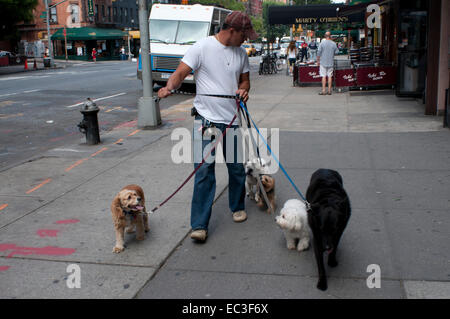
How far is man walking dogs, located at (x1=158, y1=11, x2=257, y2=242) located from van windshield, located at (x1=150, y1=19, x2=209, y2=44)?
46.4ft

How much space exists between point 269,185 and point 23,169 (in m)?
4.27

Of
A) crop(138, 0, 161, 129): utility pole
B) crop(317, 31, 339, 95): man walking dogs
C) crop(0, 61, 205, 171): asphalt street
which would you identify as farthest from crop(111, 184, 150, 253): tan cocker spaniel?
crop(317, 31, 339, 95): man walking dogs

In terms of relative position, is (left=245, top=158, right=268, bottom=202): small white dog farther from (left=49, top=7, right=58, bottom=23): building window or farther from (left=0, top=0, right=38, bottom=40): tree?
(left=49, top=7, right=58, bottom=23): building window

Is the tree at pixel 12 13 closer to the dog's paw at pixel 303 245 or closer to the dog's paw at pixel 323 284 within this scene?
the dog's paw at pixel 303 245

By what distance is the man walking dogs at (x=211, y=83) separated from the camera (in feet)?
14.1

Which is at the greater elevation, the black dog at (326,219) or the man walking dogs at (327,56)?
the man walking dogs at (327,56)

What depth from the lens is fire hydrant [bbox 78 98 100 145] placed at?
8773 millimetres

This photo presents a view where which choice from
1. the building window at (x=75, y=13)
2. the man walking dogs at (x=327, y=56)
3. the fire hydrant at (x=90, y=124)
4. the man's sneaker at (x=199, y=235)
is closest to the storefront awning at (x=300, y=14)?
the man walking dogs at (x=327, y=56)

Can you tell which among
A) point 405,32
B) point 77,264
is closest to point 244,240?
point 77,264

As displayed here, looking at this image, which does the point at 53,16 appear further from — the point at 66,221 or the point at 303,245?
the point at 303,245

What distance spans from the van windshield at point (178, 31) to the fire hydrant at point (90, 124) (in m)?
9.92

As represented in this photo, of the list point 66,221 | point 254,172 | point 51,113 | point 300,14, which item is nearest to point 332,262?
point 254,172

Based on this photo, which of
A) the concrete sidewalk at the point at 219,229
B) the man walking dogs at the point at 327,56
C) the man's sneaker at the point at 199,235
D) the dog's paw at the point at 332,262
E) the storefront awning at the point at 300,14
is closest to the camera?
the concrete sidewalk at the point at 219,229
